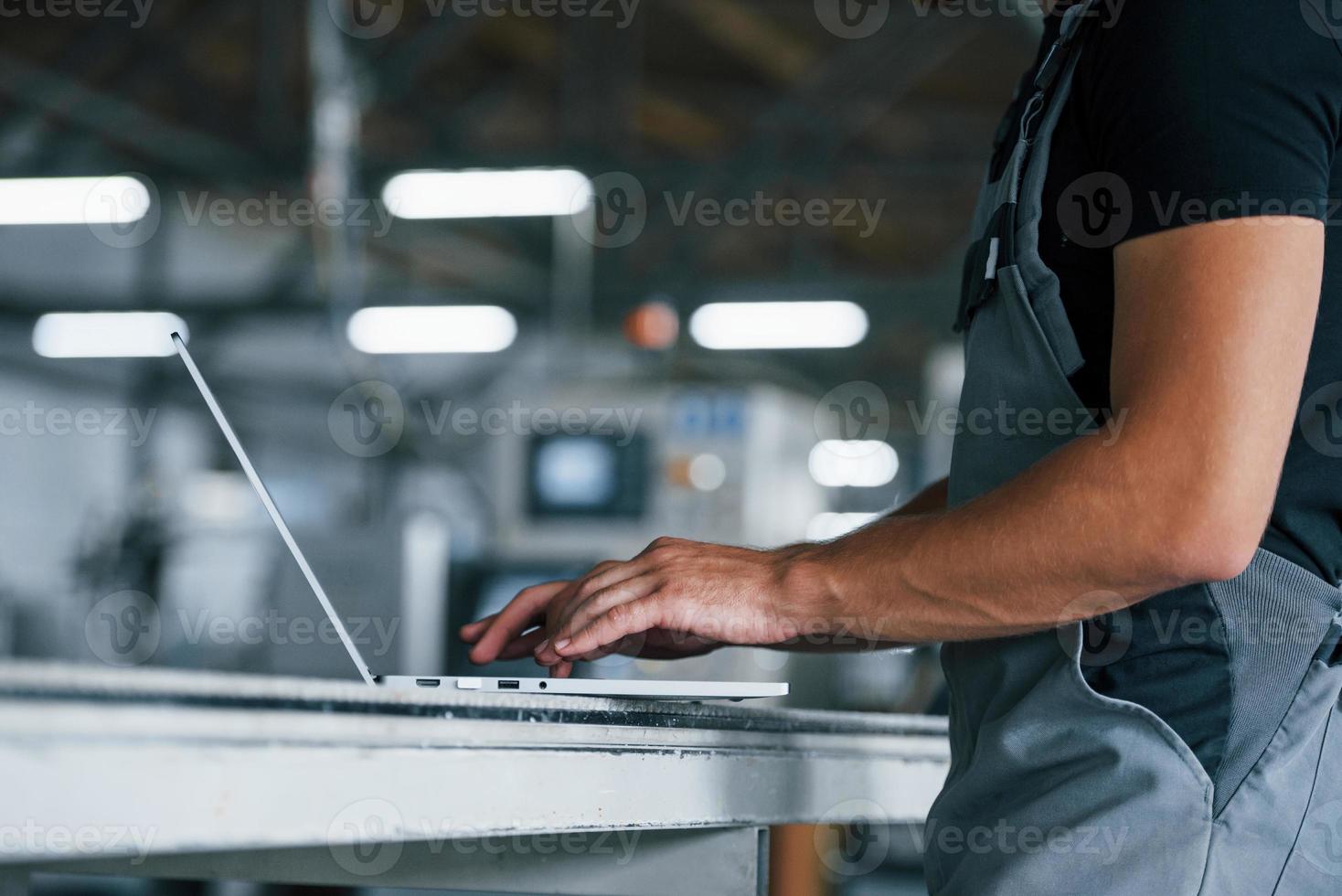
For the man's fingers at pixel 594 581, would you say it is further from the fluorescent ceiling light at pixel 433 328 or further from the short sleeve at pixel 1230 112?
the fluorescent ceiling light at pixel 433 328

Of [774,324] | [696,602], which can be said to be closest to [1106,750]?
[696,602]

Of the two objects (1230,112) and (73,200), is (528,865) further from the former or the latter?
(73,200)

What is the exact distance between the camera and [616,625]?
2.95 feet

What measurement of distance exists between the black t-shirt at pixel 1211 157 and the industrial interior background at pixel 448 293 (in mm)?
2400

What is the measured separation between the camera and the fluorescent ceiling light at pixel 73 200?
666cm

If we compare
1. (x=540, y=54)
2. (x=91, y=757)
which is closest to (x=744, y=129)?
(x=540, y=54)

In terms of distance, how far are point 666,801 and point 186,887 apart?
10.5 ft

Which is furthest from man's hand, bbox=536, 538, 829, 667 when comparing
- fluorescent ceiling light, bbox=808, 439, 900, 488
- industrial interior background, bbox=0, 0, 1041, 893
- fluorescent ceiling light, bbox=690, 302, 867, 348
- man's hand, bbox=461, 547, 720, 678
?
fluorescent ceiling light, bbox=808, 439, 900, 488

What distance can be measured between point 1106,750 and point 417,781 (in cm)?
40

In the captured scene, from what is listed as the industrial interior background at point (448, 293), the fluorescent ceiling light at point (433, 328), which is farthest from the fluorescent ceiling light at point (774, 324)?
the fluorescent ceiling light at point (433, 328)

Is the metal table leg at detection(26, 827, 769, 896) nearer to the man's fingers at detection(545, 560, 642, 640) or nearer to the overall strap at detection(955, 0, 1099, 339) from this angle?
the man's fingers at detection(545, 560, 642, 640)

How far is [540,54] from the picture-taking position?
8.21m

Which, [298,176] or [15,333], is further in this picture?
[15,333]

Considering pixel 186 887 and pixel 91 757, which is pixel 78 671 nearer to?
pixel 91 757
